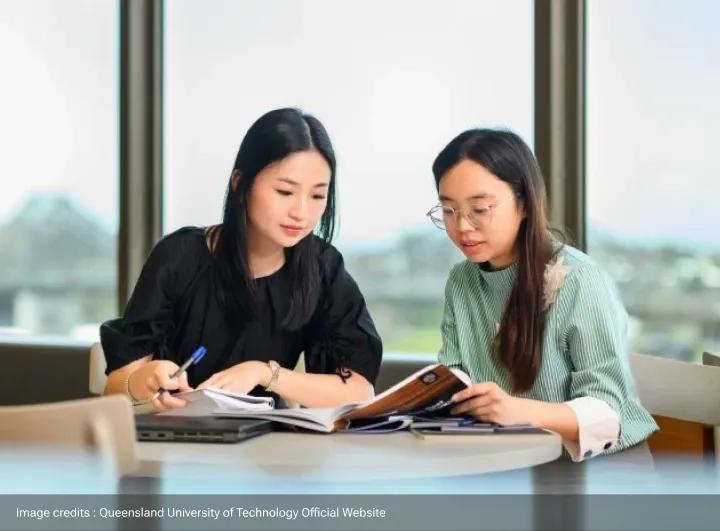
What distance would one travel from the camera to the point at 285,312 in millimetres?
2322

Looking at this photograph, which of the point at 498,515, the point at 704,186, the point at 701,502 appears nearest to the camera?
the point at 498,515

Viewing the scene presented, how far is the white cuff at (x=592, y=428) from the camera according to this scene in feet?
6.05

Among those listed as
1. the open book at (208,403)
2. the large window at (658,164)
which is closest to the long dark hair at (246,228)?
the open book at (208,403)

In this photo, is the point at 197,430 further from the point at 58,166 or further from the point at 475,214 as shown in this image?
the point at 58,166

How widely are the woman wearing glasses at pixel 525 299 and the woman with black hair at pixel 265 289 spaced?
243 millimetres

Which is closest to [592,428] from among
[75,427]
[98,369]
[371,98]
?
[75,427]

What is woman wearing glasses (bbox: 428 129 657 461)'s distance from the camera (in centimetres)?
201

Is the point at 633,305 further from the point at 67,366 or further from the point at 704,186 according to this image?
the point at 67,366

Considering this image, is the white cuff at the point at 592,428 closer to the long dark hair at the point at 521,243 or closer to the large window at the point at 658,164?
the long dark hair at the point at 521,243

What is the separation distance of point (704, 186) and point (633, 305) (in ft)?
1.50

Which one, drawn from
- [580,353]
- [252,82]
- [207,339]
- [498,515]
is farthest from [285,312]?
[252,82]

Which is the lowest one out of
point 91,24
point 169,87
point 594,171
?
point 594,171

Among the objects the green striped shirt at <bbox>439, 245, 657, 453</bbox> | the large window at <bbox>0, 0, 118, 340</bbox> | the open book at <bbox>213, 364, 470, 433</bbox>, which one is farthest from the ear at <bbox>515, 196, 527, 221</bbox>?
the large window at <bbox>0, 0, 118, 340</bbox>

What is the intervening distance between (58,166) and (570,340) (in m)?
2.85
